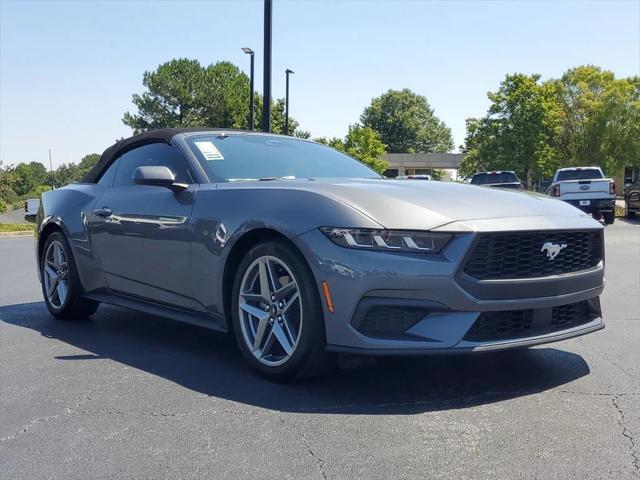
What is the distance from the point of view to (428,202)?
3535mm

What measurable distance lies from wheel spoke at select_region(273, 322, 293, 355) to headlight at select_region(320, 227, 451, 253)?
0.66m

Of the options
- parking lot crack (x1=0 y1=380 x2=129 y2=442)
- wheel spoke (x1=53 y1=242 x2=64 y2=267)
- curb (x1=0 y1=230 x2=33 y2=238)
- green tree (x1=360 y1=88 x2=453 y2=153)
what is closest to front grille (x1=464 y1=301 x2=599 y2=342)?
parking lot crack (x1=0 y1=380 x2=129 y2=442)

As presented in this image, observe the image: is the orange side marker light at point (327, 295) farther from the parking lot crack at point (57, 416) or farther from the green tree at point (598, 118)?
the green tree at point (598, 118)

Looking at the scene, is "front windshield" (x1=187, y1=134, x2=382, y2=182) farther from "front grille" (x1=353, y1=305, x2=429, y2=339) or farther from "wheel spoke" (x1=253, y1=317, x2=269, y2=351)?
"front grille" (x1=353, y1=305, x2=429, y2=339)

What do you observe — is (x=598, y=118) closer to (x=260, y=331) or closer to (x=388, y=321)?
(x=260, y=331)

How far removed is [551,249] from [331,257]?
117cm

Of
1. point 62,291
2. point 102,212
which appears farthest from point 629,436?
point 62,291

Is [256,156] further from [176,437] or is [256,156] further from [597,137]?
[597,137]

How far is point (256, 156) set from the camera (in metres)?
4.72

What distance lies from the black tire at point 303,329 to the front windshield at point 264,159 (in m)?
0.85

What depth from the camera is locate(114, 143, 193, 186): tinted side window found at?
4648 mm

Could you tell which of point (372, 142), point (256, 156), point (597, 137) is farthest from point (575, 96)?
point (256, 156)

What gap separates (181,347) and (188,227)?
3.23 ft

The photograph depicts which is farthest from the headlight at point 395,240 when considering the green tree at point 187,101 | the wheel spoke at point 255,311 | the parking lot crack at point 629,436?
the green tree at point 187,101
